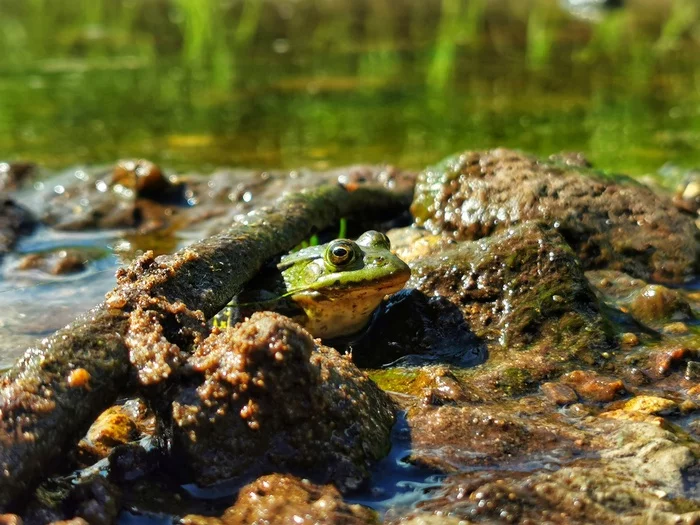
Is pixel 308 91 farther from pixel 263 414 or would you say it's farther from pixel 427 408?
pixel 263 414

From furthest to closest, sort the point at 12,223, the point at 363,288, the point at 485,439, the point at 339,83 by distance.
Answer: the point at 339,83
the point at 12,223
the point at 363,288
the point at 485,439

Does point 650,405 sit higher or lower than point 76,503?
lower

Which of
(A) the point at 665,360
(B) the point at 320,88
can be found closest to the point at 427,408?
(A) the point at 665,360

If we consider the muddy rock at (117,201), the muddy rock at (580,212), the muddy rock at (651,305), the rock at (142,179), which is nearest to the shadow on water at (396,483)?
the muddy rock at (651,305)

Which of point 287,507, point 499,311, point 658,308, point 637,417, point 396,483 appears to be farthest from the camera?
point 658,308

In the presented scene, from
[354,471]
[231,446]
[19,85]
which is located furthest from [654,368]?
[19,85]

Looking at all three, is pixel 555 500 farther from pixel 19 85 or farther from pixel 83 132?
pixel 19 85
